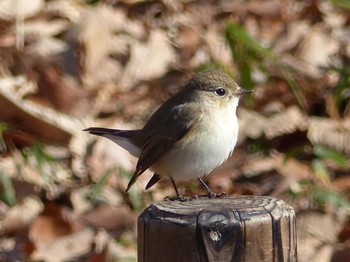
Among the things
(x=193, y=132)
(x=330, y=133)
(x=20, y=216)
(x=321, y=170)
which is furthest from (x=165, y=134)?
(x=330, y=133)

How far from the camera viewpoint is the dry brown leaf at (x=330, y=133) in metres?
5.90

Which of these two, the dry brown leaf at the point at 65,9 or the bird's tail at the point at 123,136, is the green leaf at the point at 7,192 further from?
the dry brown leaf at the point at 65,9

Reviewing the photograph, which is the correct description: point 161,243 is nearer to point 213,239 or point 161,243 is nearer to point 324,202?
point 213,239

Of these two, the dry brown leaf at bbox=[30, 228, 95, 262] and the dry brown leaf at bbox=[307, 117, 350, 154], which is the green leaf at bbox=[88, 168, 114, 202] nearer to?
the dry brown leaf at bbox=[30, 228, 95, 262]

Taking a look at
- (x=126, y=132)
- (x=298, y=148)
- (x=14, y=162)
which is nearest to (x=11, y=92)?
(x=14, y=162)

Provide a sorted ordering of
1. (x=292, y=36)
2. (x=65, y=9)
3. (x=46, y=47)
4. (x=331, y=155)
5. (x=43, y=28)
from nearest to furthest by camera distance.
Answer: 1. (x=331, y=155)
2. (x=46, y=47)
3. (x=43, y=28)
4. (x=65, y=9)
5. (x=292, y=36)

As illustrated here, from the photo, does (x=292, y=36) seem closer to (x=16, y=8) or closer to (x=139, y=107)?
Result: (x=139, y=107)

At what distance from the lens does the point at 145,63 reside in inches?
243

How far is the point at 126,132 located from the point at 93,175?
0.56 m

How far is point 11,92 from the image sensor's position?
5.58 meters

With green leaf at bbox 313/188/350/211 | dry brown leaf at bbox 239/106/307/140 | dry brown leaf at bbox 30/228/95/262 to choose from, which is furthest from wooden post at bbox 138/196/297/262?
dry brown leaf at bbox 239/106/307/140

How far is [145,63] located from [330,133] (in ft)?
4.28

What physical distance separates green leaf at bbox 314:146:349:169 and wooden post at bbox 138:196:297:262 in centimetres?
290

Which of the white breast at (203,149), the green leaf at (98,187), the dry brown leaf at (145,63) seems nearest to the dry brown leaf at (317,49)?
the dry brown leaf at (145,63)
